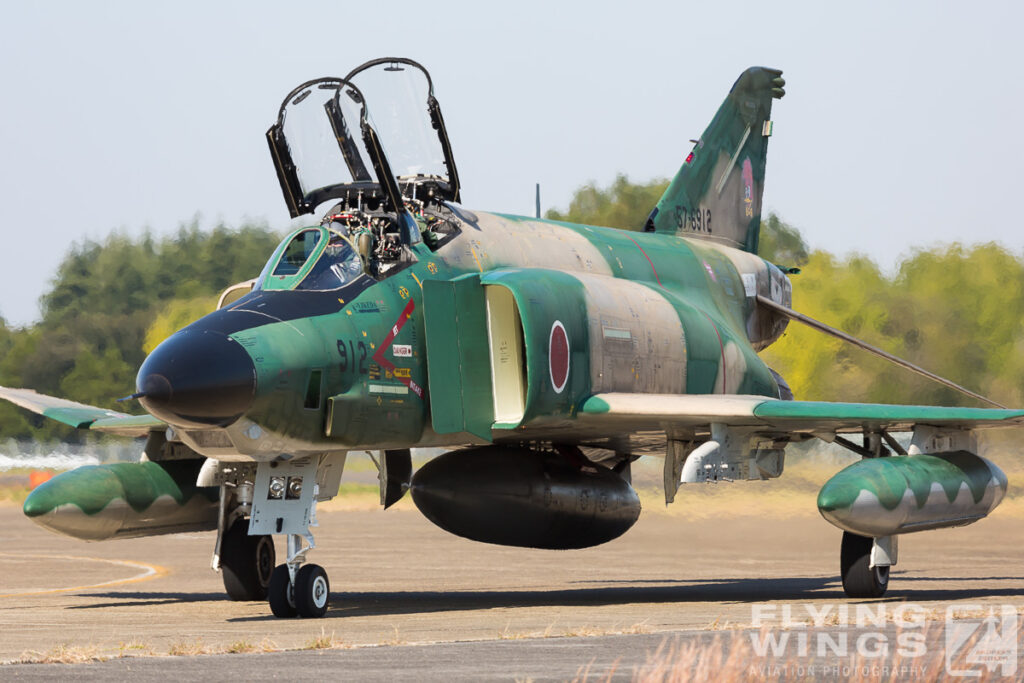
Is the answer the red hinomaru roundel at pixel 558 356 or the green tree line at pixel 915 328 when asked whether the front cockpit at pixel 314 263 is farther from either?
the green tree line at pixel 915 328

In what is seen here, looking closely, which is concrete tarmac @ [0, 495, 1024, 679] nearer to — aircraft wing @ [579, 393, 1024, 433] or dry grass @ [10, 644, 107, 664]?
dry grass @ [10, 644, 107, 664]

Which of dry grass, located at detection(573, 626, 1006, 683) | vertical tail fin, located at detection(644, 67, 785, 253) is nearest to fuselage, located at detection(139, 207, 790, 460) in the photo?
vertical tail fin, located at detection(644, 67, 785, 253)

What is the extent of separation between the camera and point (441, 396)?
1235 centimetres

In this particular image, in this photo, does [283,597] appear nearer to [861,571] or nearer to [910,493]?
[910,493]

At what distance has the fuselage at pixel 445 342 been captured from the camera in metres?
11.0

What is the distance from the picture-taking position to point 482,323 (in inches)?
500

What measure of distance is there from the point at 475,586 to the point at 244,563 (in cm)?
280

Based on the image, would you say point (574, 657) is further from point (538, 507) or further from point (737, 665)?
point (538, 507)

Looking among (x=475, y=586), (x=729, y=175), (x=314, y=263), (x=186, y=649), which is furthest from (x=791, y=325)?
(x=186, y=649)

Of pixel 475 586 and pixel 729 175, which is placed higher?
pixel 729 175

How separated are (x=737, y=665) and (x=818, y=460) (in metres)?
14.0

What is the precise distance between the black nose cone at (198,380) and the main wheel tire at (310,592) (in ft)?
5.06

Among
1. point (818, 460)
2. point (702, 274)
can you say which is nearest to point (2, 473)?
point (818, 460)

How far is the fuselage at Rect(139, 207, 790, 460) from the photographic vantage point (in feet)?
36.1
